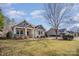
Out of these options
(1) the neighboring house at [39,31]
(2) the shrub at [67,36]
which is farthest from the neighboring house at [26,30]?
(2) the shrub at [67,36]

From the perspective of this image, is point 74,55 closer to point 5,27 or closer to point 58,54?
point 58,54

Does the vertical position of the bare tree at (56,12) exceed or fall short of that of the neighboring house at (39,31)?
it exceeds it

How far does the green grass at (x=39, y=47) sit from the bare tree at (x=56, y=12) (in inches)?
7.3

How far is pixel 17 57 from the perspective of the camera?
2.86 m

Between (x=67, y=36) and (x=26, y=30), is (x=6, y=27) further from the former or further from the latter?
(x=67, y=36)

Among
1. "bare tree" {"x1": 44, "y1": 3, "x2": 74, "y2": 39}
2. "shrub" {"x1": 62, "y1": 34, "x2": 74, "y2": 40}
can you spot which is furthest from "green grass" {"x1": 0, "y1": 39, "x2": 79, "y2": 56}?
"bare tree" {"x1": 44, "y1": 3, "x2": 74, "y2": 39}

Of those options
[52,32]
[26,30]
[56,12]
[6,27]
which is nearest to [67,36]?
[52,32]

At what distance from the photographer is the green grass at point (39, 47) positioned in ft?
9.36

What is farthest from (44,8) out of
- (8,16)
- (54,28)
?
(8,16)

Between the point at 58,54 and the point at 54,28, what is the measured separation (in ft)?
1.06

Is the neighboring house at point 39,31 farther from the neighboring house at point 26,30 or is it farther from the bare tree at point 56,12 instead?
the bare tree at point 56,12

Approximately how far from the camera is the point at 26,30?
292 centimetres

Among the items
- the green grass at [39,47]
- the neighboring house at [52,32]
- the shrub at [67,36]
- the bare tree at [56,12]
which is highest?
the bare tree at [56,12]

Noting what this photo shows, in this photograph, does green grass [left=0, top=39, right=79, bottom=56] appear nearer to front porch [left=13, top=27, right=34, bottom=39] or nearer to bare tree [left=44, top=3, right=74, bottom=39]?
front porch [left=13, top=27, right=34, bottom=39]
